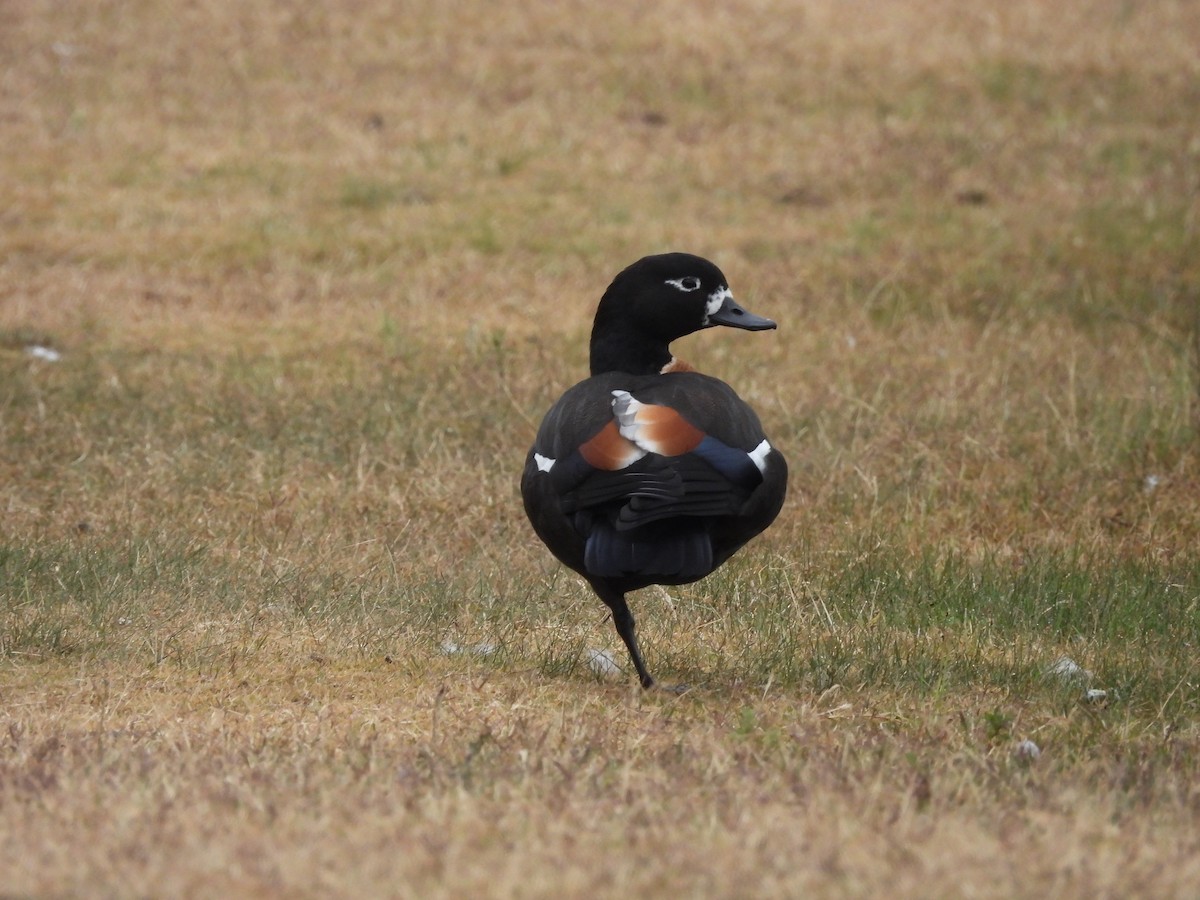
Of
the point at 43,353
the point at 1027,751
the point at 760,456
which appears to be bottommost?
the point at 43,353

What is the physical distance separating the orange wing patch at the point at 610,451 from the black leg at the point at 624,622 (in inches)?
19.9

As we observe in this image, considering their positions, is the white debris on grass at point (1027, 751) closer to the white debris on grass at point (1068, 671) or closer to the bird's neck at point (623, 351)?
the white debris on grass at point (1068, 671)

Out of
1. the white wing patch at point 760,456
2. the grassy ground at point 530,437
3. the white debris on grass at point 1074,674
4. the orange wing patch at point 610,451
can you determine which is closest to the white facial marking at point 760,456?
the white wing patch at point 760,456

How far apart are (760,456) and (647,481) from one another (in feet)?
1.88

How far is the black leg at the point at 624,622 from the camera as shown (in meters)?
5.60

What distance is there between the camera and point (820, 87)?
18.9m

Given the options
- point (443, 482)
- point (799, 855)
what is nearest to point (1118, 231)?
point (443, 482)

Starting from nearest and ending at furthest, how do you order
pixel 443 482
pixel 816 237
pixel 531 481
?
pixel 531 481
pixel 443 482
pixel 816 237

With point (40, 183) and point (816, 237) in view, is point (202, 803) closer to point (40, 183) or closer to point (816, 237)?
point (816, 237)

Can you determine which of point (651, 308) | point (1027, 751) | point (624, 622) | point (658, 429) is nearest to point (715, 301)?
point (651, 308)

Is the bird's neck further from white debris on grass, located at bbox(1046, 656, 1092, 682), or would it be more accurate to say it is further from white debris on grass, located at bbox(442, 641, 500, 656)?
white debris on grass, located at bbox(1046, 656, 1092, 682)

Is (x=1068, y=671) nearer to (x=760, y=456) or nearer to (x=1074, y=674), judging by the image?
(x=1074, y=674)

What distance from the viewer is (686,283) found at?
644 cm

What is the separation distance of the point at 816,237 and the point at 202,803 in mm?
11425
